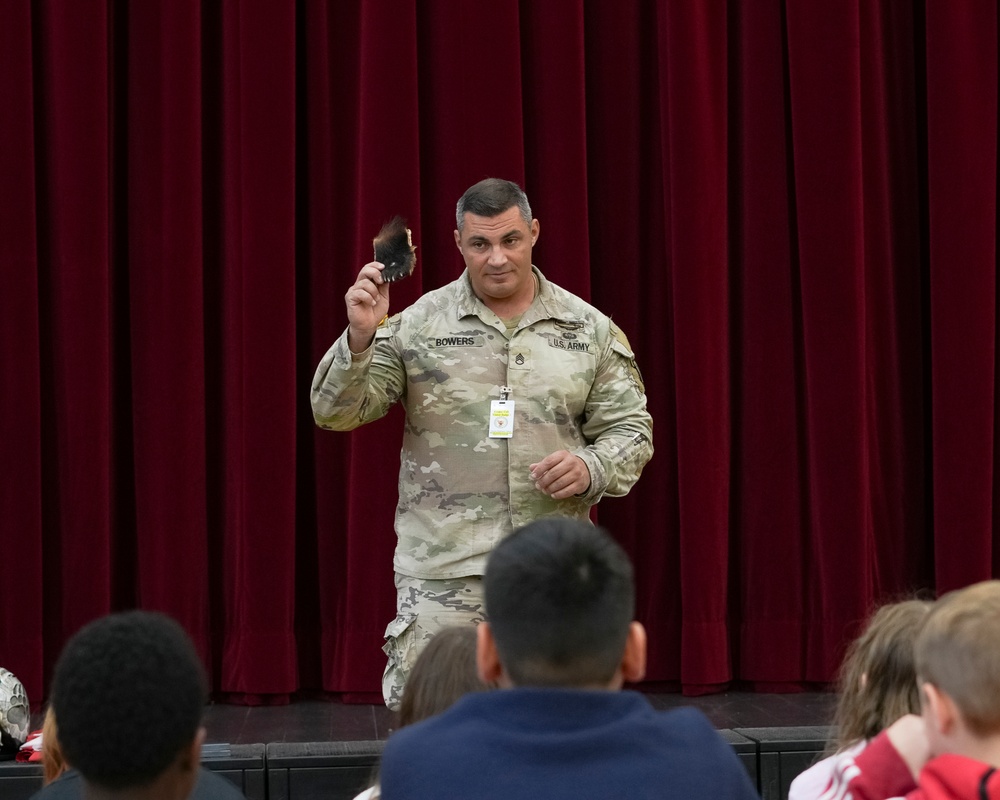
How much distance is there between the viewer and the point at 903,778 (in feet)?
5.02

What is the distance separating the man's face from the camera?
10.1 feet

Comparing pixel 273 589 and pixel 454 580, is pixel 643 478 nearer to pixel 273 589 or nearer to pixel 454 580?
pixel 273 589

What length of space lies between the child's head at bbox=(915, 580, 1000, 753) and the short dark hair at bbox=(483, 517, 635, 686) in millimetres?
336

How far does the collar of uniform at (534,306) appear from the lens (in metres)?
3.12

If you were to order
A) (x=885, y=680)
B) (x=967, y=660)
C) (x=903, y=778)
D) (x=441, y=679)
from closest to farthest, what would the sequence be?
1. (x=967, y=660)
2. (x=903, y=778)
3. (x=441, y=679)
4. (x=885, y=680)

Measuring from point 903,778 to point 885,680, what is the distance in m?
0.39

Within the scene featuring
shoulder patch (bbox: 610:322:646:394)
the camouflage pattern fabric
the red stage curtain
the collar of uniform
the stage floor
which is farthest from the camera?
the red stage curtain

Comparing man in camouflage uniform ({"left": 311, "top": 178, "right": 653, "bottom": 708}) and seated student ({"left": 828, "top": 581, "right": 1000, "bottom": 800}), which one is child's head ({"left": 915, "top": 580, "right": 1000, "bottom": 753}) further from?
man in camouflage uniform ({"left": 311, "top": 178, "right": 653, "bottom": 708})

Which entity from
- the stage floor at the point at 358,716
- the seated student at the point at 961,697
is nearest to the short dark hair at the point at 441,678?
the seated student at the point at 961,697

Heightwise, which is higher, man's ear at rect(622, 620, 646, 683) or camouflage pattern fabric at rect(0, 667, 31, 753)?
man's ear at rect(622, 620, 646, 683)

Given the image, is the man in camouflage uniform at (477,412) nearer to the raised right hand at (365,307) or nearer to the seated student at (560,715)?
the raised right hand at (365,307)

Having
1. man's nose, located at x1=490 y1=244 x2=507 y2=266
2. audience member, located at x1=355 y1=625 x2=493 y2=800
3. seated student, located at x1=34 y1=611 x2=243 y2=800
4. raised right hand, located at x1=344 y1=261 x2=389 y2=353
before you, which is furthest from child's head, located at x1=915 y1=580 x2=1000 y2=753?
man's nose, located at x1=490 y1=244 x2=507 y2=266

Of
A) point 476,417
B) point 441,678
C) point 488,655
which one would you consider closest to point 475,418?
point 476,417

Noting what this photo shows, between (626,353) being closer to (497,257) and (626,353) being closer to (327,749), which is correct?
(497,257)
